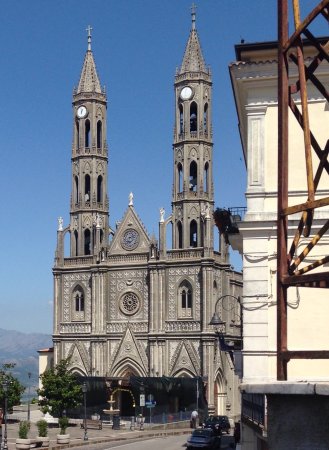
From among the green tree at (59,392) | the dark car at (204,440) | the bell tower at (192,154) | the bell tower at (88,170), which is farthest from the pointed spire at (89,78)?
the dark car at (204,440)

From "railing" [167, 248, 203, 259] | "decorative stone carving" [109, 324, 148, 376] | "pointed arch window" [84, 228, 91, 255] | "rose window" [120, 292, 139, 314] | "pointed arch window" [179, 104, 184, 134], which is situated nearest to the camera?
"railing" [167, 248, 203, 259]

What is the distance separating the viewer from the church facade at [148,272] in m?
70.1

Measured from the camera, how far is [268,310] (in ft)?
68.0

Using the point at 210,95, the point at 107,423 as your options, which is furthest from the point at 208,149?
the point at 107,423

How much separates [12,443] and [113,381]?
81.4 ft

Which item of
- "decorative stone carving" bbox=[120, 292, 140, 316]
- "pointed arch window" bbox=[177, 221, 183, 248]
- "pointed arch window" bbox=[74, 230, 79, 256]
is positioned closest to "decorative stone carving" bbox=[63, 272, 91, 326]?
"pointed arch window" bbox=[74, 230, 79, 256]

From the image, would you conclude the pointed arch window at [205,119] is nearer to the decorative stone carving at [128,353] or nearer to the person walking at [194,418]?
the decorative stone carving at [128,353]

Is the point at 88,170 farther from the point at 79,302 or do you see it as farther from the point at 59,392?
the point at 59,392

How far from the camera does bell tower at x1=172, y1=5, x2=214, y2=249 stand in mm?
71625

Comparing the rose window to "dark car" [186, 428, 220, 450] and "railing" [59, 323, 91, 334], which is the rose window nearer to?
"railing" [59, 323, 91, 334]

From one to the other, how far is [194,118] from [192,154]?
3.58m

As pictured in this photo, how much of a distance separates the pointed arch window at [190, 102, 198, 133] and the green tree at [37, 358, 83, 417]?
22.8 metres

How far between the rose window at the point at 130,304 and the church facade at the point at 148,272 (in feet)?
0.28

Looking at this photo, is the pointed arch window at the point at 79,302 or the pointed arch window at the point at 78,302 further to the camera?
the pointed arch window at the point at 79,302
